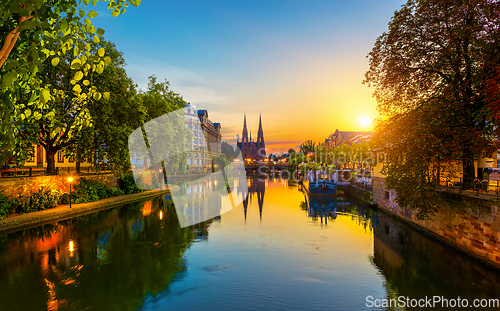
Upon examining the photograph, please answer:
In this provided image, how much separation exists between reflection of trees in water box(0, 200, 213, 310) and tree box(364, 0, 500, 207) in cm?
1488

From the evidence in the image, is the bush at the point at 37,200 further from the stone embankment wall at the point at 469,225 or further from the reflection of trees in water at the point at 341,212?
the stone embankment wall at the point at 469,225

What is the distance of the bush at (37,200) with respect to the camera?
22.4 metres

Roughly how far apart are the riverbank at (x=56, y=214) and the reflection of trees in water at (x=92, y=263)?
34.6 inches

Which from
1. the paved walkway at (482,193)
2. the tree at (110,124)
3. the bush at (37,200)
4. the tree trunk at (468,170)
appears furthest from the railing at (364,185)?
the bush at (37,200)

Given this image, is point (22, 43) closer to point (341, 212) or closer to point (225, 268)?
point (225, 268)

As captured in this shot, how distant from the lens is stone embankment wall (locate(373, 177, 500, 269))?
45.0ft

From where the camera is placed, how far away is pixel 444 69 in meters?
18.6

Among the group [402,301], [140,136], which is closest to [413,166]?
[402,301]

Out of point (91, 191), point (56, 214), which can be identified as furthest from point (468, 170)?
point (91, 191)

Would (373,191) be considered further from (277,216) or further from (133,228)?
(133,228)

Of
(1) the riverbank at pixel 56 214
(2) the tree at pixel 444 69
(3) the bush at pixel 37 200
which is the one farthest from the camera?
(3) the bush at pixel 37 200

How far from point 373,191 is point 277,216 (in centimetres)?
1316

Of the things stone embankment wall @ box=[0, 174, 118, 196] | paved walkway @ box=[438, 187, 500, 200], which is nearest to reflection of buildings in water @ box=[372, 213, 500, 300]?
paved walkway @ box=[438, 187, 500, 200]

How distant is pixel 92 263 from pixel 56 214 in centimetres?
1033
